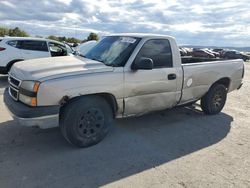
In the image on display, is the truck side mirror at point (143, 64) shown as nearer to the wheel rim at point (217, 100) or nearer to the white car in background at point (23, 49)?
the wheel rim at point (217, 100)

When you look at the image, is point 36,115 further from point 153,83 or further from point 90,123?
point 153,83

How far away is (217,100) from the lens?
632 cm

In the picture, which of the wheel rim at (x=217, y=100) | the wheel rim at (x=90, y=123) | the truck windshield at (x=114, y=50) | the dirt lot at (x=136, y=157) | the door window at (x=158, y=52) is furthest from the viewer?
the wheel rim at (x=217, y=100)

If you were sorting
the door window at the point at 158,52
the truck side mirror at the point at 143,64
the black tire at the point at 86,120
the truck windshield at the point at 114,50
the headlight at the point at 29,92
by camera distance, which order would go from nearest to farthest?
the headlight at the point at 29,92, the black tire at the point at 86,120, the truck side mirror at the point at 143,64, the truck windshield at the point at 114,50, the door window at the point at 158,52

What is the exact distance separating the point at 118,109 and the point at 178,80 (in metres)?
1.45

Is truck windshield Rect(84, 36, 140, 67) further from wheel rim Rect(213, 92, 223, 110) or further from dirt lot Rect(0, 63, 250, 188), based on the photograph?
wheel rim Rect(213, 92, 223, 110)

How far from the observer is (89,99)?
4.05 metres

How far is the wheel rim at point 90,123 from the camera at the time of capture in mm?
4062

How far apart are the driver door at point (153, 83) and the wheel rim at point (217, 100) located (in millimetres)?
1445

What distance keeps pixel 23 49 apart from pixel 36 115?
7750 millimetres

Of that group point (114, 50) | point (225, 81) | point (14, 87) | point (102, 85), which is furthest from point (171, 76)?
point (14, 87)

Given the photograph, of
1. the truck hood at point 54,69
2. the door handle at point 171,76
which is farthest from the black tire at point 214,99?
the truck hood at point 54,69

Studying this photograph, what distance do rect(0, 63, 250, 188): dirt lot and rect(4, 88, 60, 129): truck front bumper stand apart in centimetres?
54

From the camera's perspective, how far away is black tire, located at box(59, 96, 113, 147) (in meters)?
3.91
